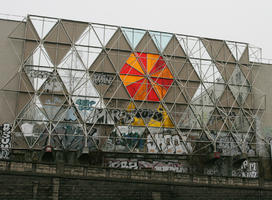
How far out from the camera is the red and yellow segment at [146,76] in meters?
38.9

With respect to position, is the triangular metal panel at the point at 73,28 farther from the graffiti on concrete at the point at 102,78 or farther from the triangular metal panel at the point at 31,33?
the graffiti on concrete at the point at 102,78

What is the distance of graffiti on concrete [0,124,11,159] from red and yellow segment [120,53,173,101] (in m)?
11.0

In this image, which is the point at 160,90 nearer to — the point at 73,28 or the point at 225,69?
the point at 225,69

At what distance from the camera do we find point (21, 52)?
37531 millimetres

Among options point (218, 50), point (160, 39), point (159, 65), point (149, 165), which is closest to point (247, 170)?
point (149, 165)

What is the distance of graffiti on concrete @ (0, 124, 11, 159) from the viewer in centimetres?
3400

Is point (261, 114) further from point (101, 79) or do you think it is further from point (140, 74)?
point (101, 79)

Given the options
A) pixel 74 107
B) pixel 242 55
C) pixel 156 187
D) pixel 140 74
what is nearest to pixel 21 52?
pixel 74 107

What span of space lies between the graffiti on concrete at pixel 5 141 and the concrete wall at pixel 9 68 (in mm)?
775

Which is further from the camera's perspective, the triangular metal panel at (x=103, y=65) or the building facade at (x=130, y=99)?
the triangular metal panel at (x=103, y=65)

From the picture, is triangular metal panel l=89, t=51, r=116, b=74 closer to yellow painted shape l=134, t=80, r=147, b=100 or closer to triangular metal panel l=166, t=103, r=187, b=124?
yellow painted shape l=134, t=80, r=147, b=100

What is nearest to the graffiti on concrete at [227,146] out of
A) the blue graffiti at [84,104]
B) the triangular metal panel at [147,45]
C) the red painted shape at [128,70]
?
the red painted shape at [128,70]

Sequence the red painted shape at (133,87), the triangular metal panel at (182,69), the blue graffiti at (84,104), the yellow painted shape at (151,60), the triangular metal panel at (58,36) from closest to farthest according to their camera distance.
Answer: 1. the blue graffiti at (84,104)
2. the triangular metal panel at (58,36)
3. the red painted shape at (133,87)
4. the yellow painted shape at (151,60)
5. the triangular metal panel at (182,69)

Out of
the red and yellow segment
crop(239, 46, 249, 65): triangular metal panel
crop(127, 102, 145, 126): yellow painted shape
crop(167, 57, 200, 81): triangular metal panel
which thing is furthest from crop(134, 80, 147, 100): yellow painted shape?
crop(239, 46, 249, 65): triangular metal panel
